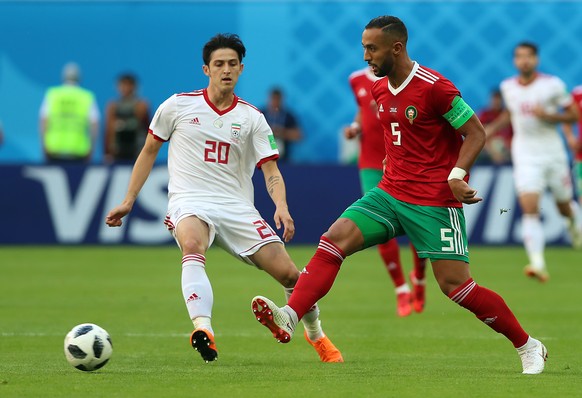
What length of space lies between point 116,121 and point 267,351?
12.1m

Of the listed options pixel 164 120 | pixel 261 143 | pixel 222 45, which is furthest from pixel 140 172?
pixel 222 45

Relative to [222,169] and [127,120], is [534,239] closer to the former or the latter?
[222,169]

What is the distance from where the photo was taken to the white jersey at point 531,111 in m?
15.0

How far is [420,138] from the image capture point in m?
8.08

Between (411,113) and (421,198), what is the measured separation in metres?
0.53

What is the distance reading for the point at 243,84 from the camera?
2334 centimetres

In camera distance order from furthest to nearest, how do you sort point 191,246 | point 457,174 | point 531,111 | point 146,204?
point 146,204
point 531,111
point 191,246
point 457,174

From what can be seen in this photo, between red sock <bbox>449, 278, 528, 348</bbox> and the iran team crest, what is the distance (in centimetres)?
189

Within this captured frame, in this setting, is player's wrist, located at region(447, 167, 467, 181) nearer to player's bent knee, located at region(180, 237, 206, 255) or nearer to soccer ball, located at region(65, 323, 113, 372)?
player's bent knee, located at region(180, 237, 206, 255)

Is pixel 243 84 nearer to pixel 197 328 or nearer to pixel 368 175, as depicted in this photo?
pixel 368 175

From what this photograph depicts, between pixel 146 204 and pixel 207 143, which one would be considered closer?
pixel 207 143

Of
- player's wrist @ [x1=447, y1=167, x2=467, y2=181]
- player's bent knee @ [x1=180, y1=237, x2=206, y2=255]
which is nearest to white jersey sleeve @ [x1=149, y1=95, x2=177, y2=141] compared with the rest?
player's bent knee @ [x1=180, y1=237, x2=206, y2=255]

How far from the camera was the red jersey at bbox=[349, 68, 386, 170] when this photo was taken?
12016mm

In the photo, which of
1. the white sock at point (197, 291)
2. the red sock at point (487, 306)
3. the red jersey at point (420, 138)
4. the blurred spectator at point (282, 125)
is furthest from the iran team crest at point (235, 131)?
the blurred spectator at point (282, 125)
